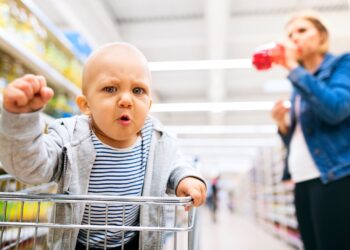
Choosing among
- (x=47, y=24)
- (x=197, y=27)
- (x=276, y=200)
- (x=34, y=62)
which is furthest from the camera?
(x=276, y=200)

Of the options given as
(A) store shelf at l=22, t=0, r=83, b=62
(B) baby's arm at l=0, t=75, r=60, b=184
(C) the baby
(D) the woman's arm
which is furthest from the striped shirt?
(A) store shelf at l=22, t=0, r=83, b=62

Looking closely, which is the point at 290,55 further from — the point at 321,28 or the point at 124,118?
the point at 124,118

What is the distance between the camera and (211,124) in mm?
10555

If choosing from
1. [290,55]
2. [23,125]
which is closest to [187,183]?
[23,125]

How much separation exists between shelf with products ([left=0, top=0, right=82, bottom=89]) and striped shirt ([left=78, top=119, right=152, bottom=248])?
117 cm

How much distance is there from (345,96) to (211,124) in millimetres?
9236

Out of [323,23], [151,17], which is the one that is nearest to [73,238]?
[323,23]

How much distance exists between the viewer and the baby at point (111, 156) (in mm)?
879

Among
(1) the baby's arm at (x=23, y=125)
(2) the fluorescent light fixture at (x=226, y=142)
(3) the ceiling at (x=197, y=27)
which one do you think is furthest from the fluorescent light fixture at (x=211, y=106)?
(1) the baby's arm at (x=23, y=125)

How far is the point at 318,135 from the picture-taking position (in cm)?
140

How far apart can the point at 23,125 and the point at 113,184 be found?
14.7 inches

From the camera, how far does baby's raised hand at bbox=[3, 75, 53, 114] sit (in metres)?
0.66

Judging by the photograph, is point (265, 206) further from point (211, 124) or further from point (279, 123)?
point (279, 123)

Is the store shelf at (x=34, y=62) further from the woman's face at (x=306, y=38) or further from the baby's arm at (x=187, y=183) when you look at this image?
the woman's face at (x=306, y=38)
